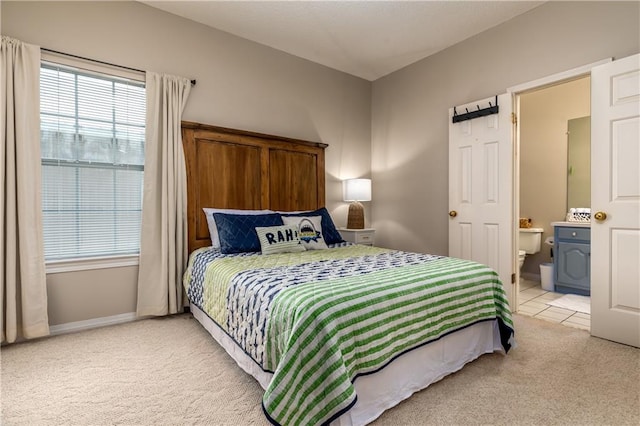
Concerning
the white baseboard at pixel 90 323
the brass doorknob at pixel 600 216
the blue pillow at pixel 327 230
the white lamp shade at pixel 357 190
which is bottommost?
the white baseboard at pixel 90 323

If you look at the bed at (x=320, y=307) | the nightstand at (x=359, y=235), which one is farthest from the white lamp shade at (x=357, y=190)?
the bed at (x=320, y=307)

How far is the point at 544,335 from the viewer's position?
2496 mm

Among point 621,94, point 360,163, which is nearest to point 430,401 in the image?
point 621,94

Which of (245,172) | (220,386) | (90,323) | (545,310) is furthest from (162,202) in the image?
(545,310)

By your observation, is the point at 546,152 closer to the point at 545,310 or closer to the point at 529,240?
the point at 529,240

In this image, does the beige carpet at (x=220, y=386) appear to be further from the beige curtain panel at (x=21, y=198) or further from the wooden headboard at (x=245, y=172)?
the wooden headboard at (x=245, y=172)

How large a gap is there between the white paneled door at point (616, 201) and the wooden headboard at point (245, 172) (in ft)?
8.50

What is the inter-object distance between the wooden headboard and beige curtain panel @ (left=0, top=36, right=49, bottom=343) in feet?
3.51

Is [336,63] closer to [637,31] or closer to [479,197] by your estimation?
[479,197]

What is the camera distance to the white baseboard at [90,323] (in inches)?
99.7

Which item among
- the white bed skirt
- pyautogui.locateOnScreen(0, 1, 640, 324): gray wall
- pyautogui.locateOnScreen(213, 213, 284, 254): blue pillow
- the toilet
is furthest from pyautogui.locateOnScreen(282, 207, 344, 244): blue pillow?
the toilet

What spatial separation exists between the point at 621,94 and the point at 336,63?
2.77 metres

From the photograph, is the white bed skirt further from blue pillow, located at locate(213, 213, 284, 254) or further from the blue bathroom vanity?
the blue bathroom vanity

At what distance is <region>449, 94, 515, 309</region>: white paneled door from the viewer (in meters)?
3.06
